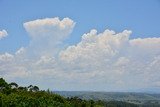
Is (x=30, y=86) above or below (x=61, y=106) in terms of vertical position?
above

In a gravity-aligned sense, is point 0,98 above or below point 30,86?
below

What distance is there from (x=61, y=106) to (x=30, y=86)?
184 ft

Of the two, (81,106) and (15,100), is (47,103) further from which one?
(81,106)

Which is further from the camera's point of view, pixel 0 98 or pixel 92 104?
pixel 92 104

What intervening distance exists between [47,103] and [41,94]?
1153 inches

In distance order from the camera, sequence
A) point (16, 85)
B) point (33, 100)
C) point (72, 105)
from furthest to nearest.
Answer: point (16, 85)
point (72, 105)
point (33, 100)

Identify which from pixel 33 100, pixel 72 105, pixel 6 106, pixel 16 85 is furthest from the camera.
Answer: pixel 16 85

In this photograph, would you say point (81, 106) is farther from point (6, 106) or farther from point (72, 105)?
point (6, 106)

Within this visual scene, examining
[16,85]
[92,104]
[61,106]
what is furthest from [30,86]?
[61,106]

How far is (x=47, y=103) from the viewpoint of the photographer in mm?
135000

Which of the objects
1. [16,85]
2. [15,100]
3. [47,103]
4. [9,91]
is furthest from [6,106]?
[16,85]

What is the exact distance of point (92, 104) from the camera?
166375 mm

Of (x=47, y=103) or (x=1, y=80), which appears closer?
(x=47, y=103)

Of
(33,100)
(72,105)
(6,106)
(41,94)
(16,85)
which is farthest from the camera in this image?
(16,85)
